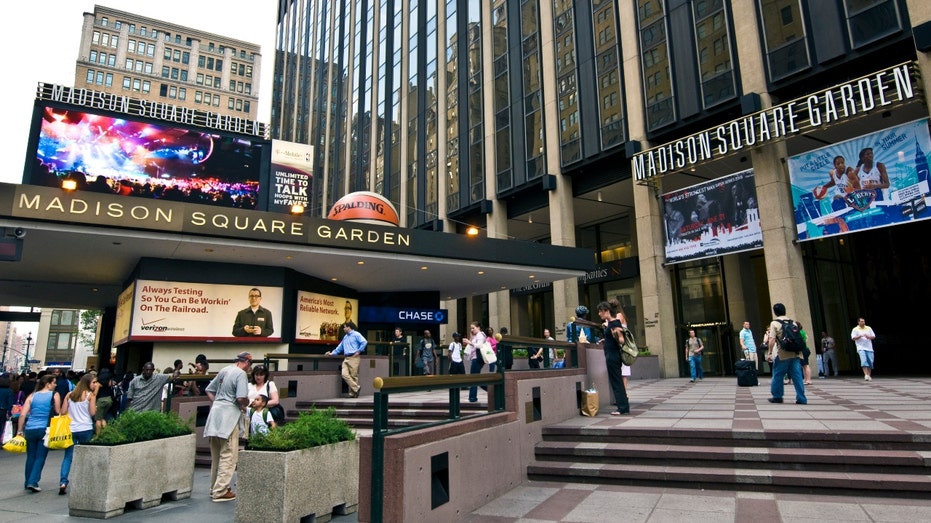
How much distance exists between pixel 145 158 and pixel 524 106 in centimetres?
1949

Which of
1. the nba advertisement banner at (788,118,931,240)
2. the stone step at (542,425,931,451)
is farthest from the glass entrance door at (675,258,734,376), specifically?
the stone step at (542,425,931,451)

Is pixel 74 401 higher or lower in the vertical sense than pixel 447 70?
lower

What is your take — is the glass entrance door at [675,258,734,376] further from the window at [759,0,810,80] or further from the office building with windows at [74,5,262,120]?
the office building with windows at [74,5,262,120]

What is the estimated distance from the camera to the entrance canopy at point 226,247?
45.7 ft

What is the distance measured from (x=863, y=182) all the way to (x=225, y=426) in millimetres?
20220

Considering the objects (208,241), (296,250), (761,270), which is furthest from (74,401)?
(761,270)

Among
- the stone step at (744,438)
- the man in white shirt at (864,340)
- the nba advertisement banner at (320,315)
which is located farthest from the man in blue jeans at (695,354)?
the nba advertisement banner at (320,315)

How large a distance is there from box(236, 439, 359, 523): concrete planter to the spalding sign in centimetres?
1796

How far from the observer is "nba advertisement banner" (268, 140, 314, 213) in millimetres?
26672

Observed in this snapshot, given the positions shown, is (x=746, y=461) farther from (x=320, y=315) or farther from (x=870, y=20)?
(x=320, y=315)

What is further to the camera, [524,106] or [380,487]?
[524,106]

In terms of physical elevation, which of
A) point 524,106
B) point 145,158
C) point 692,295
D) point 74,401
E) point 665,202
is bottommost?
point 74,401

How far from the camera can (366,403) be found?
12484 mm

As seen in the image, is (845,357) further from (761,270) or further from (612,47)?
(612,47)
